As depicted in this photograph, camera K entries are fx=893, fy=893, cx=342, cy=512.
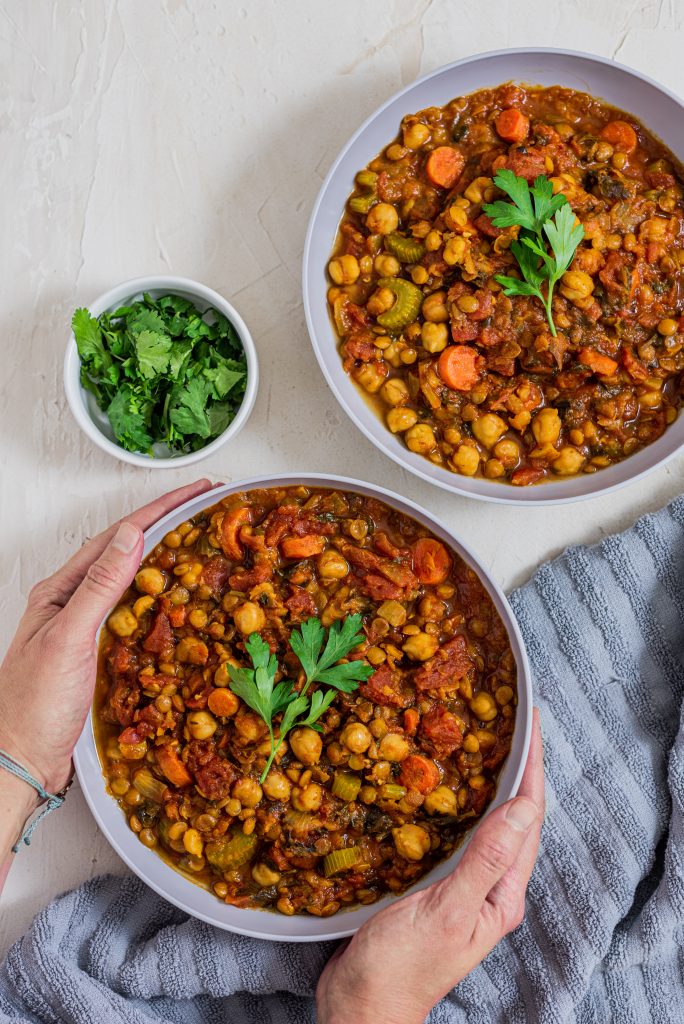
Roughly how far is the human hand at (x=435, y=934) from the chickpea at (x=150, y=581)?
1.38 m

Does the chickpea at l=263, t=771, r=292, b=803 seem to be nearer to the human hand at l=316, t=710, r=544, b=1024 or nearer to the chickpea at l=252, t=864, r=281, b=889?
the chickpea at l=252, t=864, r=281, b=889


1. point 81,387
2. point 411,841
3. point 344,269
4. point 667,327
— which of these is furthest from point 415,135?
point 411,841

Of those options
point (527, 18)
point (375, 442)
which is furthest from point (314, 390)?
point (527, 18)

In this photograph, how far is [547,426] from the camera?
330 cm

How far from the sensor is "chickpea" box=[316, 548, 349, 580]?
128 inches

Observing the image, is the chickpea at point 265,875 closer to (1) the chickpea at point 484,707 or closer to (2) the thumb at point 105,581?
(1) the chickpea at point 484,707

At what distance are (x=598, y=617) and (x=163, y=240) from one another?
238cm

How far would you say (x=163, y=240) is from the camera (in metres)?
3.74

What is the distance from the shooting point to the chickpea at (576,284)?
3.20 metres

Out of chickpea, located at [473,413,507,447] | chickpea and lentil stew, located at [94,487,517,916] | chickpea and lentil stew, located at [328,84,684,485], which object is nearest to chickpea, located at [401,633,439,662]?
chickpea and lentil stew, located at [94,487,517,916]

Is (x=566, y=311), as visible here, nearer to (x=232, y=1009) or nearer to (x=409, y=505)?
(x=409, y=505)

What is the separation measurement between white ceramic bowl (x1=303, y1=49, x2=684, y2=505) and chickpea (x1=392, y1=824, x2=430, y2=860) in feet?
4.00

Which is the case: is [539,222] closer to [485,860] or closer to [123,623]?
[123,623]

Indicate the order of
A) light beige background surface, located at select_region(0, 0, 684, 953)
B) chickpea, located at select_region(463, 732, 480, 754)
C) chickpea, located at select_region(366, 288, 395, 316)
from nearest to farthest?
chickpea, located at select_region(463, 732, 480, 754) < chickpea, located at select_region(366, 288, 395, 316) < light beige background surface, located at select_region(0, 0, 684, 953)
